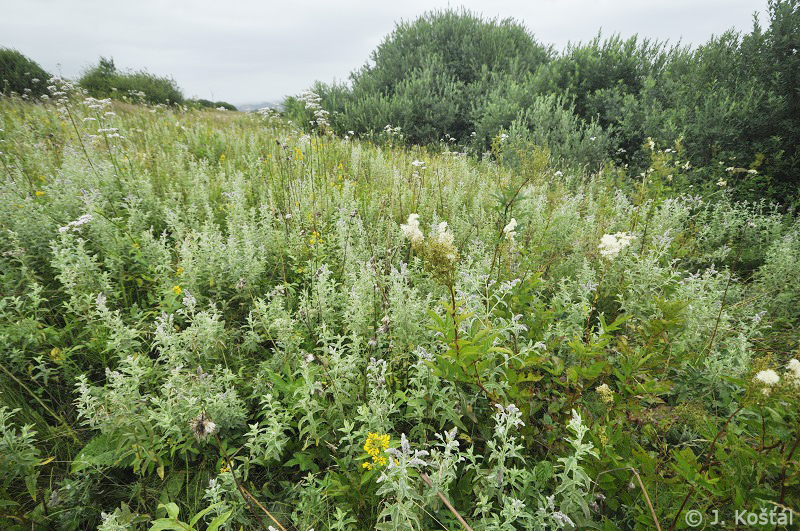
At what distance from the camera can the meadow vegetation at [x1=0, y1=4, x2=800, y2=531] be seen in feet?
5.08

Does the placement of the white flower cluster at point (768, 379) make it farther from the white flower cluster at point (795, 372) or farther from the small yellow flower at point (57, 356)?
the small yellow flower at point (57, 356)

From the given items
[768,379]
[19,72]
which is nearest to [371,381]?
[768,379]

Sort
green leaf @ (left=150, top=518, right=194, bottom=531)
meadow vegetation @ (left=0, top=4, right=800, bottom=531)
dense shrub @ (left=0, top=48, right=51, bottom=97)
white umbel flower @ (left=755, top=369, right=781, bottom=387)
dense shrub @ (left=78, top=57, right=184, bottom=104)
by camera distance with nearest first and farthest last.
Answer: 1. green leaf @ (left=150, top=518, right=194, bottom=531)
2. white umbel flower @ (left=755, top=369, right=781, bottom=387)
3. meadow vegetation @ (left=0, top=4, right=800, bottom=531)
4. dense shrub @ (left=0, top=48, right=51, bottom=97)
5. dense shrub @ (left=78, top=57, right=184, bottom=104)

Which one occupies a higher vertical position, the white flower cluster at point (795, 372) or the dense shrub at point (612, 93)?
the dense shrub at point (612, 93)

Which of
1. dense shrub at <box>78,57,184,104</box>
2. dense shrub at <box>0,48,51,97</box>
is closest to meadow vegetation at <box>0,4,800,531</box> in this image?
dense shrub at <box>0,48,51,97</box>

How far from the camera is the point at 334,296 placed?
A: 2867 mm

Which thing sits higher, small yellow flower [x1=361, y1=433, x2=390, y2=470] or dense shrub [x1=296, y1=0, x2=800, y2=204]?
dense shrub [x1=296, y1=0, x2=800, y2=204]

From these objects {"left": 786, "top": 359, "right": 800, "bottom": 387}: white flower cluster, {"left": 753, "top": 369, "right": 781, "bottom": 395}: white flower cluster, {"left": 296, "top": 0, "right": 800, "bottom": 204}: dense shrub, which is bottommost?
{"left": 753, "top": 369, "right": 781, "bottom": 395}: white flower cluster

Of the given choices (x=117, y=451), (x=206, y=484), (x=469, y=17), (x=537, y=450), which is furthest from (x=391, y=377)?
(x=469, y=17)

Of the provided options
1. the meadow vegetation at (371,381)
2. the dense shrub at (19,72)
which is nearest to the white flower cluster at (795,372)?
the meadow vegetation at (371,381)

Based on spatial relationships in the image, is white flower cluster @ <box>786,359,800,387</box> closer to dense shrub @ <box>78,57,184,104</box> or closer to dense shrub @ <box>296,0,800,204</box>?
dense shrub @ <box>296,0,800,204</box>

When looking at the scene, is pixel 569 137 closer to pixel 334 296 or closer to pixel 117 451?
pixel 334 296

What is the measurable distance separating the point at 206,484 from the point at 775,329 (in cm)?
486

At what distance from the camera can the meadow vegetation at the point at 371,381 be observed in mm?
1549
